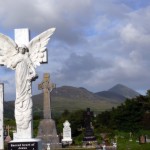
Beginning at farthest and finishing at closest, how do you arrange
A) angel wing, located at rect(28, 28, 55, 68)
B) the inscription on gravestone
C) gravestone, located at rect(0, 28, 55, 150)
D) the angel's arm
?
angel wing, located at rect(28, 28, 55, 68) < the angel's arm < gravestone, located at rect(0, 28, 55, 150) < the inscription on gravestone

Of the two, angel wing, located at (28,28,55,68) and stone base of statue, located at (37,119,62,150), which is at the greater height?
angel wing, located at (28,28,55,68)

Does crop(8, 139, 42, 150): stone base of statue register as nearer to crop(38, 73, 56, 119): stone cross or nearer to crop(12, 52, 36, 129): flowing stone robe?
crop(12, 52, 36, 129): flowing stone robe

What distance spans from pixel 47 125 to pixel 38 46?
2371 cm

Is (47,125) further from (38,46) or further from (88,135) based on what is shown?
(38,46)

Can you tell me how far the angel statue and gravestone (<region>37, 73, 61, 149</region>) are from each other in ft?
68.4

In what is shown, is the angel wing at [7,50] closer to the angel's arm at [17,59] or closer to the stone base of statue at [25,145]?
the angel's arm at [17,59]

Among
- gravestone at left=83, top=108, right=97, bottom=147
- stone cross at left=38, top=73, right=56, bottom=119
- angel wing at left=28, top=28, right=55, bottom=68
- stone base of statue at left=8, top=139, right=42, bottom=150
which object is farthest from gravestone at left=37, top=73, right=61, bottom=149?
stone base of statue at left=8, top=139, right=42, bottom=150

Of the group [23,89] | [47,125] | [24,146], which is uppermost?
[23,89]

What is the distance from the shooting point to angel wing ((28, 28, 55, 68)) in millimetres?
14945

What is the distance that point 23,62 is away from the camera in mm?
14789

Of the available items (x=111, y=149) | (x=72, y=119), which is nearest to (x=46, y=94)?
(x=111, y=149)

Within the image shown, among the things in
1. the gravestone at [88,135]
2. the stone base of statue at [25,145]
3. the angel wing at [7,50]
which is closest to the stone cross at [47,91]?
the gravestone at [88,135]

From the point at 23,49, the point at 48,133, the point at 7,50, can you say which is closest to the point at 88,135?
the point at 48,133

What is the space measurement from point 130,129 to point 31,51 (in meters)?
46.9
